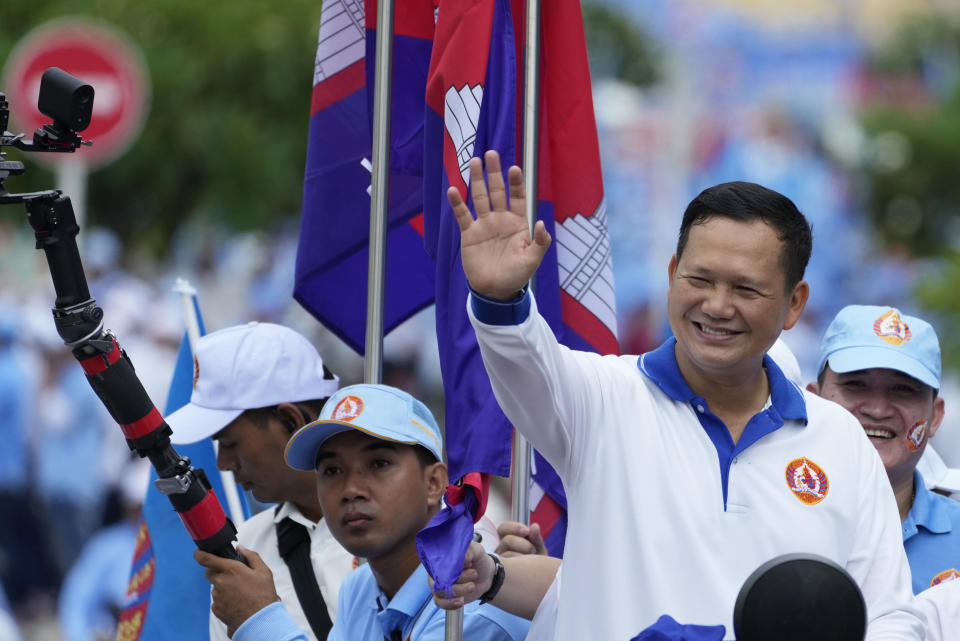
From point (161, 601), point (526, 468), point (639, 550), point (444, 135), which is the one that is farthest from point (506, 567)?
point (161, 601)

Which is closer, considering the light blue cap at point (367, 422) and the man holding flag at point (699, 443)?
the man holding flag at point (699, 443)

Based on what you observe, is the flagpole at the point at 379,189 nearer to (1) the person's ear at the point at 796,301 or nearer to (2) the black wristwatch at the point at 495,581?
(2) the black wristwatch at the point at 495,581

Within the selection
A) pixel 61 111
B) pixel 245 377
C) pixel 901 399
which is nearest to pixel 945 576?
pixel 901 399

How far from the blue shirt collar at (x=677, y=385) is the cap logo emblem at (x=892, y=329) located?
1.29 m

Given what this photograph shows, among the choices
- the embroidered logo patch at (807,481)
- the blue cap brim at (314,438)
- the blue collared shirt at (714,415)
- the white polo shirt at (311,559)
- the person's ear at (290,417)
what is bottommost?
the white polo shirt at (311,559)

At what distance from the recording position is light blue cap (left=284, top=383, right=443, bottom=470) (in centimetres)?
416

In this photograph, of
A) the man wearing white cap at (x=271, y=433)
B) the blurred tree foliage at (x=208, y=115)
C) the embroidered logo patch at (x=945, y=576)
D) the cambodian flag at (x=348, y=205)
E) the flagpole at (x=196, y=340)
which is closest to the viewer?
the embroidered logo patch at (x=945, y=576)

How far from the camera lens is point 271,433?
16.1 feet

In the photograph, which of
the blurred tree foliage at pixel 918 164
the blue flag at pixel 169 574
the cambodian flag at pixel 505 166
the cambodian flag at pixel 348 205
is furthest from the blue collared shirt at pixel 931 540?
the blurred tree foliage at pixel 918 164

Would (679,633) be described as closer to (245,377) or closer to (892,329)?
(892,329)

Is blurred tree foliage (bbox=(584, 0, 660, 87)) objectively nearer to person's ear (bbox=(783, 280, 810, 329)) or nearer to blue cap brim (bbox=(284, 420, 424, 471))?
blue cap brim (bbox=(284, 420, 424, 471))

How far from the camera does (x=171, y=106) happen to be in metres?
18.8

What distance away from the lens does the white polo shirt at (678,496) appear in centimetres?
330

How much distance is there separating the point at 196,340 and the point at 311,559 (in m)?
1.32
